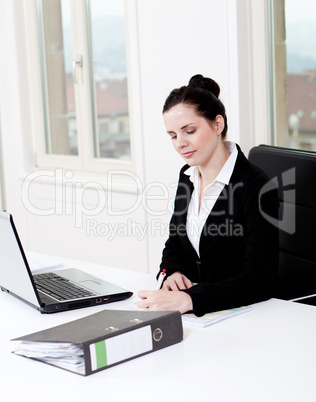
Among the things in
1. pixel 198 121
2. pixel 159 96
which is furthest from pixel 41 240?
pixel 198 121

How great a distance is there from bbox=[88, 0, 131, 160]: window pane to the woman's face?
1.72 metres

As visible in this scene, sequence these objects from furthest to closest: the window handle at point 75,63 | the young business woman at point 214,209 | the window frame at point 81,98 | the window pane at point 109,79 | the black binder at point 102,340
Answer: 1. the window handle at point 75,63
2. the window pane at point 109,79
3. the window frame at point 81,98
4. the young business woman at point 214,209
5. the black binder at point 102,340

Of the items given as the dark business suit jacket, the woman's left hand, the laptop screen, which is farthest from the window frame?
the woman's left hand

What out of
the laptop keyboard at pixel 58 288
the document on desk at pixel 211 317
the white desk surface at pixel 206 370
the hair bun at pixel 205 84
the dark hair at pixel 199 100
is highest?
the hair bun at pixel 205 84

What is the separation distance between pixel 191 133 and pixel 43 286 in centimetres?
63

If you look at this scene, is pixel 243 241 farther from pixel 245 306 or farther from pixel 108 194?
pixel 108 194

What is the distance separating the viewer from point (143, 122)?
3.32 meters

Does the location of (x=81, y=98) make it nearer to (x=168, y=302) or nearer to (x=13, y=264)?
(x=13, y=264)

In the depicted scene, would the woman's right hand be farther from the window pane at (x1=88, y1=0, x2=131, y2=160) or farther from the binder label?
the window pane at (x1=88, y1=0, x2=131, y2=160)

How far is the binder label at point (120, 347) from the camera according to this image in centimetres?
128

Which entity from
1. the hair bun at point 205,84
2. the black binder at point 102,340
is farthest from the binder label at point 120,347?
the hair bun at point 205,84

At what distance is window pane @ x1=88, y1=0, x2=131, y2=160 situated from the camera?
3.58 m

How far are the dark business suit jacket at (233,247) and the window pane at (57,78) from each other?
204 cm

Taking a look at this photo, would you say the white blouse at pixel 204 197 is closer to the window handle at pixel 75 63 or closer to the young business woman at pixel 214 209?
the young business woman at pixel 214 209
